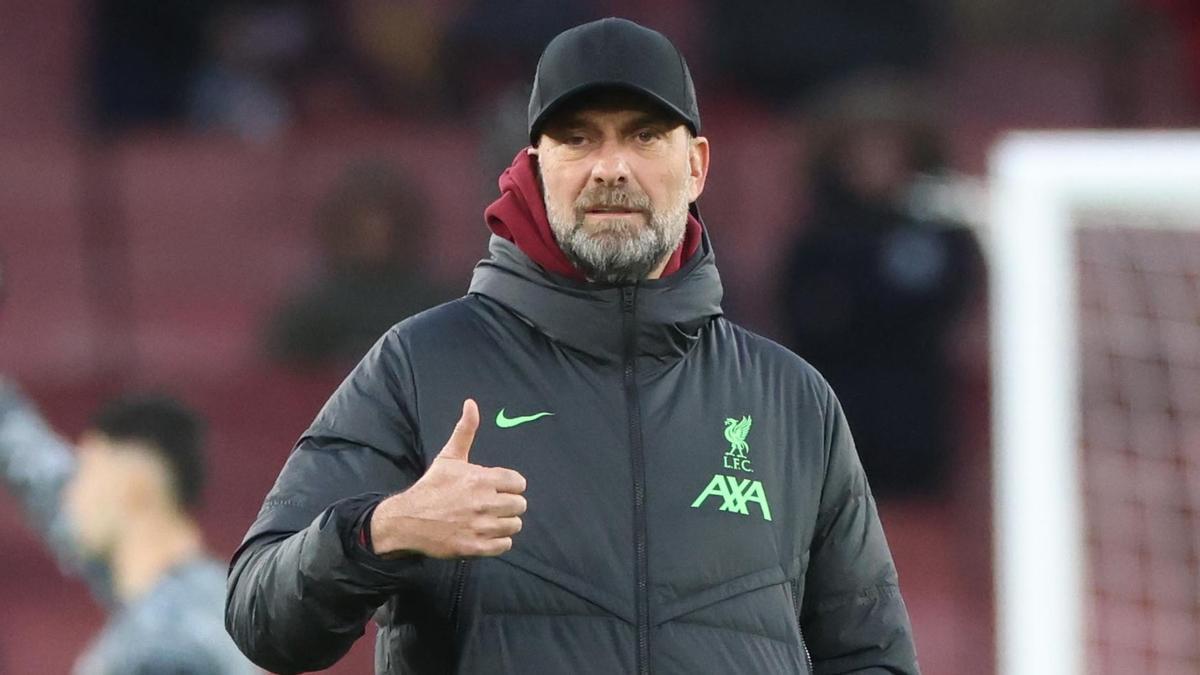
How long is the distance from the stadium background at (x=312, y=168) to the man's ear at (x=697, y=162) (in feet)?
12.7

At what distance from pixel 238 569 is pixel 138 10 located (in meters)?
5.52

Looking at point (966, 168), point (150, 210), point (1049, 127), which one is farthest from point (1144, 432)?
point (150, 210)

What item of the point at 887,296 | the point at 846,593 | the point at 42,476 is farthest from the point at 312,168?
the point at 846,593

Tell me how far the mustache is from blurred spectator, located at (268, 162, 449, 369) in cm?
420

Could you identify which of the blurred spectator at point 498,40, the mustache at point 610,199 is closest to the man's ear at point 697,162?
the mustache at point 610,199

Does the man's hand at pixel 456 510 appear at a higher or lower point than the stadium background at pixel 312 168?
lower

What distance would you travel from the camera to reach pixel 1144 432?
5.87m

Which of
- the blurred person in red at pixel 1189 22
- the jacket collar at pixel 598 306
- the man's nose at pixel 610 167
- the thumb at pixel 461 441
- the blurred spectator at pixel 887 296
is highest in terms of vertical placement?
the blurred person in red at pixel 1189 22

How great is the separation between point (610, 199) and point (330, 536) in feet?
1.78

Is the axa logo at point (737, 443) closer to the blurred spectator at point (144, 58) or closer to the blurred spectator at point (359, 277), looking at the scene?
the blurred spectator at point (359, 277)

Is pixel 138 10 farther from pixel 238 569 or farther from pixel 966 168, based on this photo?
pixel 238 569

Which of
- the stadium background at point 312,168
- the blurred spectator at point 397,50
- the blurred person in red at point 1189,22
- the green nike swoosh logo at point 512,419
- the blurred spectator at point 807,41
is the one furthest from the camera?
the blurred person in red at point 1189,22

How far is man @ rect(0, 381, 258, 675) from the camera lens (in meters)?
4.48

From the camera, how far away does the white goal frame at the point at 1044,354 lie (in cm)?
380
